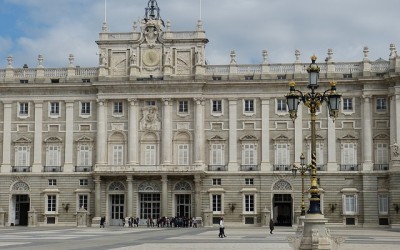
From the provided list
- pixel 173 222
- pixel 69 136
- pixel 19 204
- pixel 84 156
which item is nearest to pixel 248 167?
pixel 173 222

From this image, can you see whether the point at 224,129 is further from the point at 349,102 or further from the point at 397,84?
the point at 397,84

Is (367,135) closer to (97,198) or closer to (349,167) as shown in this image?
(349,167)

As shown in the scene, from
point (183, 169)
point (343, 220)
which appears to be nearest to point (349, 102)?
point (343, 220)

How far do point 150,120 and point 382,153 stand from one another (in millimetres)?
22278

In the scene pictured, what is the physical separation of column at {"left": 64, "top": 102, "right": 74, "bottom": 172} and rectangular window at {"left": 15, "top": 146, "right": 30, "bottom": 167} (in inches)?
157

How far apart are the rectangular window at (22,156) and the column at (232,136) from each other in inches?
788

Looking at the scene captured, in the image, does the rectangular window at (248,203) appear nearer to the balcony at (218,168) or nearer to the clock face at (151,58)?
the balcony at (218,168)

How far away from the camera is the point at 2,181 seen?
7325 cm

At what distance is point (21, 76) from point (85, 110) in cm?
755

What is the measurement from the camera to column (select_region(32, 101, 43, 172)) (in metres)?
73.1

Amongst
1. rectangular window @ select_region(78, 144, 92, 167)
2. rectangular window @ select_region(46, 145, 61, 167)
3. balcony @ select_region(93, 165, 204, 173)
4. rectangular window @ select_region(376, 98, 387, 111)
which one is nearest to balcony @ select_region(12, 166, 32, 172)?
rectangular window @ select_region(46, 145, 61, 167)

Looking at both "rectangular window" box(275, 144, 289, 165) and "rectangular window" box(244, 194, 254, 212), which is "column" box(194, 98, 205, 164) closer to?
"rectangular window" box(244, 194, 254, 212)

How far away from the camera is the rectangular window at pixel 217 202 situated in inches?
2800

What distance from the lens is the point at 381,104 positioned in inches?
2773
